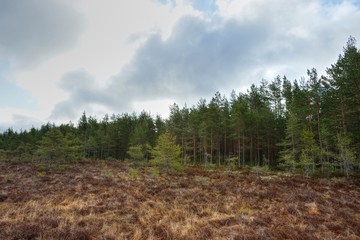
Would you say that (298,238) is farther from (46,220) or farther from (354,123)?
(354,123)

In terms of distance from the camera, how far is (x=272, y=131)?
141 feet

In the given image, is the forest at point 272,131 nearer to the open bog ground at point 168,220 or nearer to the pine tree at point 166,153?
the pine tree at point 166,153

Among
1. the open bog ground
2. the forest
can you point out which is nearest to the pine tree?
the forest

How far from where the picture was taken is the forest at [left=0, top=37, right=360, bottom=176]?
27.7 metres

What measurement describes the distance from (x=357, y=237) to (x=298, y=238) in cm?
164

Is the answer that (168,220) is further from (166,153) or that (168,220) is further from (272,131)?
(272,131)

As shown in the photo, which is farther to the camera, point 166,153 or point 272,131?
point 272,131

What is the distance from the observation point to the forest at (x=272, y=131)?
90.8ft

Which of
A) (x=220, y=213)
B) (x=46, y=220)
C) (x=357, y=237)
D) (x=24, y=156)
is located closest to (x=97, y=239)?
(x=46, y=220)

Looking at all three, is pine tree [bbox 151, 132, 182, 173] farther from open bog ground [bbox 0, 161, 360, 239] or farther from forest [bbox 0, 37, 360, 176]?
open bog ground [bbox 0, 161, 360, 239]

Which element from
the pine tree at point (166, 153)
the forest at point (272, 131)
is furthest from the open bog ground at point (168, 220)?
the forest at point (272, 131)

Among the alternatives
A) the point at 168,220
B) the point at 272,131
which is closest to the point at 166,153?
the point at 168,220

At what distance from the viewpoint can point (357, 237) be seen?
6328 millimetres

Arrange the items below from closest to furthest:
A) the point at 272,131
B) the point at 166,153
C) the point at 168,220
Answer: the point at 168,220, the point at 166,153, the point at 272,131
